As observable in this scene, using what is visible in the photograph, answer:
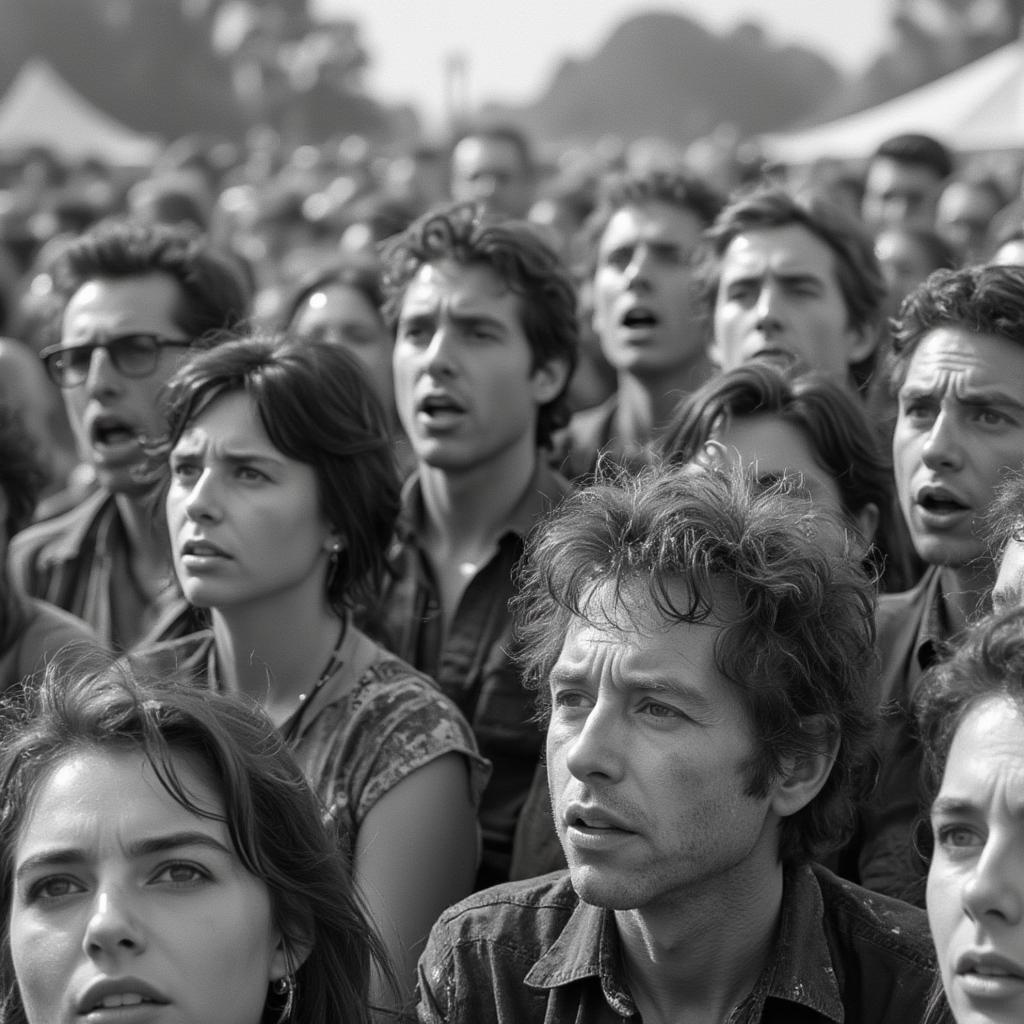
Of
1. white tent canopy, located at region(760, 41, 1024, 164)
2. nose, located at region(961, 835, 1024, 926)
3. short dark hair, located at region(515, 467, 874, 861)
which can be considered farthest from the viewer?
white tent canopy, located at region(760, 41, 1024, 164)

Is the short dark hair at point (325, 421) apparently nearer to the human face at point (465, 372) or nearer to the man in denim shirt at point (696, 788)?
the human face at point (465, 372)

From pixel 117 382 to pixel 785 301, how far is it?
1936 millimetres

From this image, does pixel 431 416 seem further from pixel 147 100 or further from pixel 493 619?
pixel 147 100

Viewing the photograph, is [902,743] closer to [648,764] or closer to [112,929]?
[648,764]

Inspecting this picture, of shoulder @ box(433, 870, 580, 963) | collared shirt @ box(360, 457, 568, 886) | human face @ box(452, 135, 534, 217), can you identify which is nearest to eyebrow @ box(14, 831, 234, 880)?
shoulder @ box(433, 870, 580, 963)

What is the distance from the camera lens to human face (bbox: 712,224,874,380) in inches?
192

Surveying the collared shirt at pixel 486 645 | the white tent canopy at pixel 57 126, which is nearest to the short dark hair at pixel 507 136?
the collared shirt at pixel 486 645

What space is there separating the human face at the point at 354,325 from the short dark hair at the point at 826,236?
47.3 inches

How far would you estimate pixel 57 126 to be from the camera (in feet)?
63.8

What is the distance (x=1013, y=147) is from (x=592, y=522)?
1207 cm

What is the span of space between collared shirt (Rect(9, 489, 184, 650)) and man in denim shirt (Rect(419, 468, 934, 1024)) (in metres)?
2.24

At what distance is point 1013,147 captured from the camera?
1376cm

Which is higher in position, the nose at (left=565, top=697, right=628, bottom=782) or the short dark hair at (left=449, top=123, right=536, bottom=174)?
the short dark hair at (left=449, top=123, right=536, bottom=174)

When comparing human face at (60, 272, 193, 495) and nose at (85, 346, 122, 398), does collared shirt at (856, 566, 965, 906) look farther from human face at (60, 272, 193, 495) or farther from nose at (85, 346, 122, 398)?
nose at (85, 346, 122, 398)
